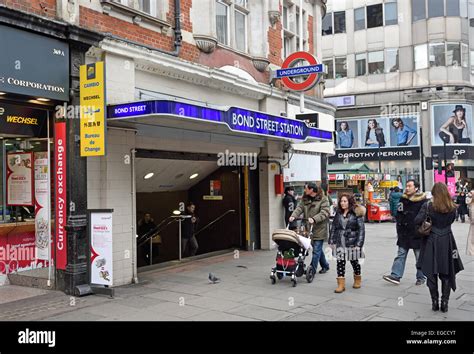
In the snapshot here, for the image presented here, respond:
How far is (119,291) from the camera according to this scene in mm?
8297

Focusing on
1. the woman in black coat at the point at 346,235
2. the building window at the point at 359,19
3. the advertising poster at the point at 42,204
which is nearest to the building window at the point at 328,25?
the building window at the point at 359,19

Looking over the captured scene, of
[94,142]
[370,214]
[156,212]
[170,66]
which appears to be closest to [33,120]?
[94,142]

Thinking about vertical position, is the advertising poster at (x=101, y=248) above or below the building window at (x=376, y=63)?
below

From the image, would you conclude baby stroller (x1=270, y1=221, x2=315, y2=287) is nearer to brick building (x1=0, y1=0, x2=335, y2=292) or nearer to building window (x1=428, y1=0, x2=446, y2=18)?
brick building (x1=0, y1=0, x2=335, y2=292)

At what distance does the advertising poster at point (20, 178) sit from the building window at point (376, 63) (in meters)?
32.2

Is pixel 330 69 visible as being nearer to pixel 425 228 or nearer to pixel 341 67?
pixel 341 67

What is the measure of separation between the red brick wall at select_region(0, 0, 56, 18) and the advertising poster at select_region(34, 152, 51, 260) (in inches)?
91.1

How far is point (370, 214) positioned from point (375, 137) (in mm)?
15855

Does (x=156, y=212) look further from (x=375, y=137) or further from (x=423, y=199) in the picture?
(x=375, y=137)

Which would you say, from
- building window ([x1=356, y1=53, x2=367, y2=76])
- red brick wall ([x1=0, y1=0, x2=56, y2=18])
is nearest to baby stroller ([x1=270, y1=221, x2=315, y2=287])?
red brick wall ([x1=0, y1=0, x2=56, y2=18])

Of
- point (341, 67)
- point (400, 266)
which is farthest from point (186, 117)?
point (341, 67)

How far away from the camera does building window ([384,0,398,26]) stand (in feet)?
119

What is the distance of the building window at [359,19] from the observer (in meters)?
37.8

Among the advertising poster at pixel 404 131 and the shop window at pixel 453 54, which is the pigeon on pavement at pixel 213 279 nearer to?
the advertising poster at pixel 404 131
